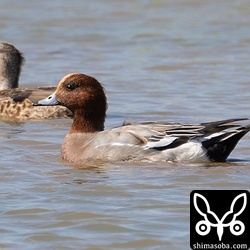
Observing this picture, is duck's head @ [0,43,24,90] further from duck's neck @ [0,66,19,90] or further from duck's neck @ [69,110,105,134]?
duck's neck @ [69,110,105,134]

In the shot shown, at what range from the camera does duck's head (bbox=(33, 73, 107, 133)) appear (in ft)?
35.3

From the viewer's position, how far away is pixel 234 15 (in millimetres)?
21281

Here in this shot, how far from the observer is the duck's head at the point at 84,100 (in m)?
10.8

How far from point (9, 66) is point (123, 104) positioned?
5.71ft

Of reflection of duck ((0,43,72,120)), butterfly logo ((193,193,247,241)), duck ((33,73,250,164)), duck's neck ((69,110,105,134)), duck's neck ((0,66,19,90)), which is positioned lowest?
butterfly logo ((193,193,247,241))

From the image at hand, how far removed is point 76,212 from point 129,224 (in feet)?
1.66

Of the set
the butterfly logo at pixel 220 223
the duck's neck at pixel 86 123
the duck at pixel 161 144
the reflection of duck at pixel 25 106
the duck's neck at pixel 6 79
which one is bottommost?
the butterfly logo at pixel 220 223

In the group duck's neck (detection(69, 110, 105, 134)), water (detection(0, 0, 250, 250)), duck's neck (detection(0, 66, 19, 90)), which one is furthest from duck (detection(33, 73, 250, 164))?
duck's neck (detection(0, 66, 19, 90))

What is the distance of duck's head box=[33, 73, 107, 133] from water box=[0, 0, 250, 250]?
1.51 feet

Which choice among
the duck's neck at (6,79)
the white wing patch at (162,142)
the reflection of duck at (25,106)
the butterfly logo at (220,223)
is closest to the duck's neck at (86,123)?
the white wing patch at (162,142)

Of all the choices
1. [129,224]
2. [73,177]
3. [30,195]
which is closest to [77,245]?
[129,224]

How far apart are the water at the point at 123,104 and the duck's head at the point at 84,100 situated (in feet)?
1.51

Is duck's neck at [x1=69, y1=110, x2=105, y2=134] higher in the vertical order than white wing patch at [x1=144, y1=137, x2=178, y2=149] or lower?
higher

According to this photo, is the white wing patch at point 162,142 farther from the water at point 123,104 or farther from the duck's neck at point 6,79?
the duck's neck at point 6,79
